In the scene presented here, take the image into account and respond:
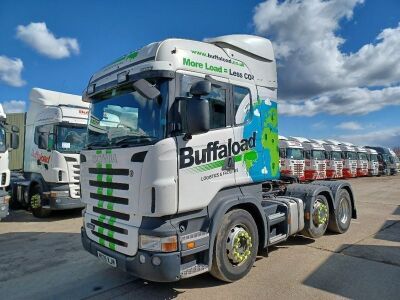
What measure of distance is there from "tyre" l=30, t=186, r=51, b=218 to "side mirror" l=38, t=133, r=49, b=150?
1326mm

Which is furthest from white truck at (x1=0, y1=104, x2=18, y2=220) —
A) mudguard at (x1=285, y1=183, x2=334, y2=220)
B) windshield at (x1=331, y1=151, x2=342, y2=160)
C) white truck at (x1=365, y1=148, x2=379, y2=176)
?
white truck at (x1=365, y1=148, x2=379, y2=176)

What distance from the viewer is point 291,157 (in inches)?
909

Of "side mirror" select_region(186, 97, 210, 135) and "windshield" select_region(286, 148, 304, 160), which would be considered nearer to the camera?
"side mirror" select_region(186, 97, 210, 135)

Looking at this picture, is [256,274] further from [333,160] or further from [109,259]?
[333,160]

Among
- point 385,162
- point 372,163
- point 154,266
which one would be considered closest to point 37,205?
point 154,266

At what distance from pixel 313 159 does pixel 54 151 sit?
20.6 metres

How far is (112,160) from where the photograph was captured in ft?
14.3

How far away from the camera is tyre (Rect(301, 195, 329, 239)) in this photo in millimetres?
6527

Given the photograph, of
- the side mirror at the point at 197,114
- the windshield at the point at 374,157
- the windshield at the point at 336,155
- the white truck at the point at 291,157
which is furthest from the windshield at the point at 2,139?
the windshield at the point at 374,157

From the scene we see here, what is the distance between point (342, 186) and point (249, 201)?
147 inches

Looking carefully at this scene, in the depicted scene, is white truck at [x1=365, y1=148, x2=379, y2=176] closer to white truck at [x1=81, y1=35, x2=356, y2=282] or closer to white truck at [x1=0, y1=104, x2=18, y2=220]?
white truck at [x1=81, y1=35, x2=356, y2=282]

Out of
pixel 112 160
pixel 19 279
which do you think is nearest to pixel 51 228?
pixel 19 279

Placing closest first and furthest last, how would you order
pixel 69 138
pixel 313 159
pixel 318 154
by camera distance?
pixel 69 138, pixel 313 159, pixel 318 154

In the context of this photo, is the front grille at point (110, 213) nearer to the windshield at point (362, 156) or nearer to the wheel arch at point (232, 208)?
the wheel arch at point (232, 208)
